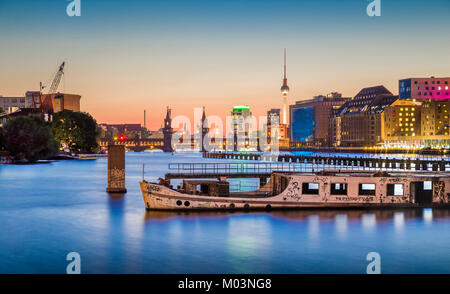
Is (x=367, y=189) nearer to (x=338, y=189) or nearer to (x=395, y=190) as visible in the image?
(x=338, y=189)

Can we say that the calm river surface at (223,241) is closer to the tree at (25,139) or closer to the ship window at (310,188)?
the ship window at (310,188)

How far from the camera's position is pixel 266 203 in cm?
4528

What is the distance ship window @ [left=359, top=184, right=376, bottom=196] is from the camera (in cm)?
4553

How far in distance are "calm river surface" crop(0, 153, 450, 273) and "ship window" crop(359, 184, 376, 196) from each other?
1806mm

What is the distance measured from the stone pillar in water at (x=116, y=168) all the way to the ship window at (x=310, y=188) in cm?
2068

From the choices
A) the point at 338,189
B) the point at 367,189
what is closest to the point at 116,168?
the point at 338,189

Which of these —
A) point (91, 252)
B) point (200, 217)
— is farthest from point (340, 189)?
point (91, 252)

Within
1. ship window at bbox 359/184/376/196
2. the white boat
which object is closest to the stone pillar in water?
the white boat

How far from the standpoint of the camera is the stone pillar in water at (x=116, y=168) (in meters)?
54.5

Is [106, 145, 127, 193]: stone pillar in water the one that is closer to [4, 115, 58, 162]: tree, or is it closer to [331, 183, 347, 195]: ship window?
[331, 183, 347, 195]: ship window
